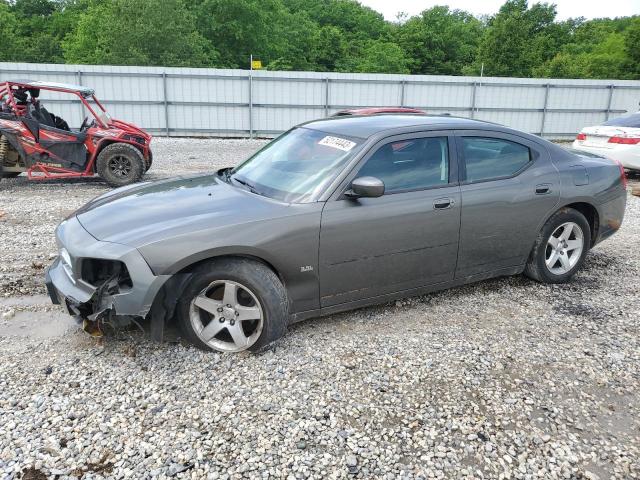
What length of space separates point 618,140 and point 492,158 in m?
7.60

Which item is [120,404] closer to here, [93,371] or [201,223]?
[93,371]

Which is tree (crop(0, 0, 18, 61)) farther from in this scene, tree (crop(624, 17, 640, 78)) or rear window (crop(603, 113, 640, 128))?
tree (crop(624, 17, 640, 78))

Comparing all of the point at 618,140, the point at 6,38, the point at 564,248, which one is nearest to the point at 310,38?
the point at 6,38

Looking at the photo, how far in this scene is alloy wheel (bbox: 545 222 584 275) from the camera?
191 inches

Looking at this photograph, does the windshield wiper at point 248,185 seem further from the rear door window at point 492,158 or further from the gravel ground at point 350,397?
the rear door window at point 492,158

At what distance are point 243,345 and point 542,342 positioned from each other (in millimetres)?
2167

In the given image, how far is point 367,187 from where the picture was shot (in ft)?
11.7

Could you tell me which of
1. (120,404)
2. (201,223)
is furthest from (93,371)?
(201,223)

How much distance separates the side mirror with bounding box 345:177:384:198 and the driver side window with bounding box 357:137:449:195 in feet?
0.60

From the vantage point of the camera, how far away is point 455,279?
430 centimetres

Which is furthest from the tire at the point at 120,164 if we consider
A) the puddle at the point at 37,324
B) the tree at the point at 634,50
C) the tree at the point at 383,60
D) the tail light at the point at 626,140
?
the tree at the point at 634,50

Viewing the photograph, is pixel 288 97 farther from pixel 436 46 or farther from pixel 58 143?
pixel 436 46

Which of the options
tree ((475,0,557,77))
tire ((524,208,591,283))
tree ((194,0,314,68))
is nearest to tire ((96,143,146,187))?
tire ((524,208,591,283))

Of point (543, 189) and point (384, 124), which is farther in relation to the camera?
point (543, 189)
